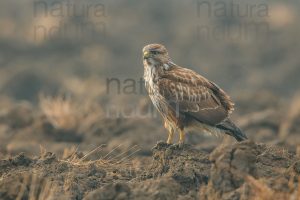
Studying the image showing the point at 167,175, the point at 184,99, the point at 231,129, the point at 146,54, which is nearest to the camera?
the point at 167,175

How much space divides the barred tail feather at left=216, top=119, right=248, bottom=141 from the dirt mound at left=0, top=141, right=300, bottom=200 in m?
0.91

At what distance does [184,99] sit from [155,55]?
710mm

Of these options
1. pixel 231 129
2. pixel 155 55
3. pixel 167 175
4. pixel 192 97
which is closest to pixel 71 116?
pixel 155 55

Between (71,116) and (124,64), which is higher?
(71,116)

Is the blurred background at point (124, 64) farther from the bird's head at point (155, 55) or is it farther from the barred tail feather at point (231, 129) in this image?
the bird's head at point (155, 55)

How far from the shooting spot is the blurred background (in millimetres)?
15852

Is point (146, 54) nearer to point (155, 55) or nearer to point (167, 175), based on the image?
point (155, 55)

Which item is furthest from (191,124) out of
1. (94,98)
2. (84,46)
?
(84,46)

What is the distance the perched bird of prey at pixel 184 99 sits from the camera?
37.1 feet

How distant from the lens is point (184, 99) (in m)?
11.5

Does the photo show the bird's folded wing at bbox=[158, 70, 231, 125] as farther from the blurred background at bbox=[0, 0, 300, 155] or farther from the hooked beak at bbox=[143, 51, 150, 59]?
the blurred background at bbox=[0, 0, 300, 155]

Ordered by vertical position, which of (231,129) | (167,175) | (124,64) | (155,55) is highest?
(155,55)

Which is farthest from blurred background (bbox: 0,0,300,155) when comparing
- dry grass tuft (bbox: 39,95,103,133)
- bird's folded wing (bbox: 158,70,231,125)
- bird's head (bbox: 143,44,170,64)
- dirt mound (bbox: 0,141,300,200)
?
dirt mound (bbox: 0,141,300,200)

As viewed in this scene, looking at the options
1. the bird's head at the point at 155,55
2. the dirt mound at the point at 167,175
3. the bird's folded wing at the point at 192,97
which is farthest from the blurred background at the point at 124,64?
the dirt mound at the point at 167,175
